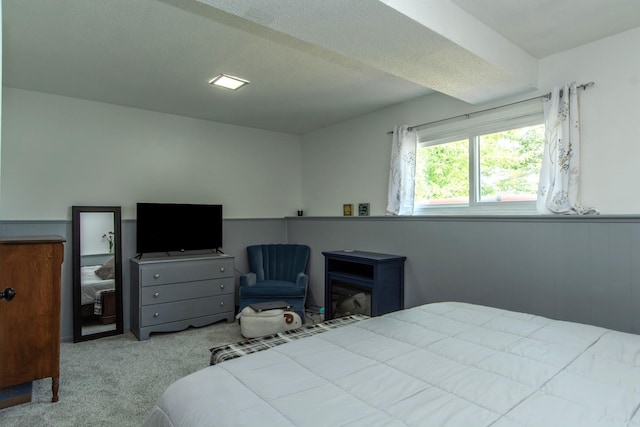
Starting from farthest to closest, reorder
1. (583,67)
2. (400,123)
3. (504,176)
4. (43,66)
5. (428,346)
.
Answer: (400,123) → (504,176) → (43,66) → (583,67) → (428,346)

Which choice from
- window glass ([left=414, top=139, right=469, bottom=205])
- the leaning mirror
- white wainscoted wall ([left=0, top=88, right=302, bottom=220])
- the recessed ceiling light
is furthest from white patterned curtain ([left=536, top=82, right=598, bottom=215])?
the leaning mirror

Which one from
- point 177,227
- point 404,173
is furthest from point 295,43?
point 177,227

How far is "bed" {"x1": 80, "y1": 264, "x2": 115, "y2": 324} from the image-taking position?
3.64 metres

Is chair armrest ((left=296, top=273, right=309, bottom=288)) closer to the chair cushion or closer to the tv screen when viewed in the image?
the chair cushion

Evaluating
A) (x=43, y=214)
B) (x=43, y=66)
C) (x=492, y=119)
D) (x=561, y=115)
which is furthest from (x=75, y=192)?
(x=561, y=115)

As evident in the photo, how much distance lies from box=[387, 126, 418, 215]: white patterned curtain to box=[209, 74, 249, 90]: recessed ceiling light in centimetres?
166

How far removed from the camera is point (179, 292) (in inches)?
150

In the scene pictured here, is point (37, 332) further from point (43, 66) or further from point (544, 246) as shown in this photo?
point (544, 246)

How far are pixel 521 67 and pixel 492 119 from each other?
1.82 ft

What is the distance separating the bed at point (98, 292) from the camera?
12.0 ft

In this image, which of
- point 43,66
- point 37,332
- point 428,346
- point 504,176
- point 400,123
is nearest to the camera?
point 428,346

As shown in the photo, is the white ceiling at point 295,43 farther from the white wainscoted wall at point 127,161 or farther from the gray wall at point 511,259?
the gray wall at point 511,259

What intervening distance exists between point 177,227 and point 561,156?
3.73m

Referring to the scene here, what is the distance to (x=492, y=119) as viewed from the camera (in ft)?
10.3
